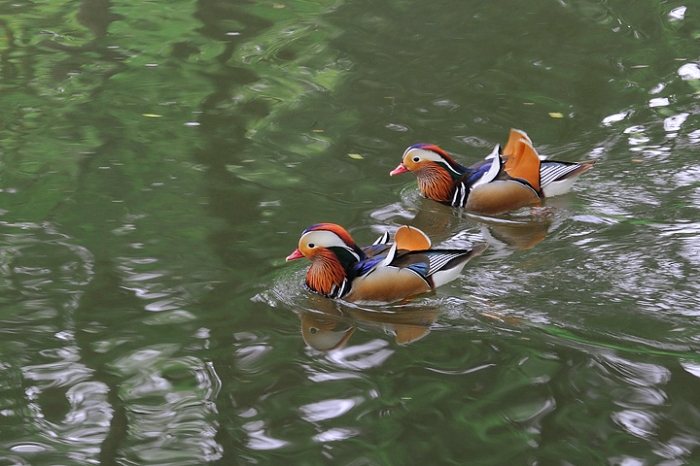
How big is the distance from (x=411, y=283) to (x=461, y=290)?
0.38m

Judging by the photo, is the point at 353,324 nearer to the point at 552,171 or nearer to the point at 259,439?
the point at 259,439

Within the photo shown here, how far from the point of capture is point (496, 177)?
7.65 metres

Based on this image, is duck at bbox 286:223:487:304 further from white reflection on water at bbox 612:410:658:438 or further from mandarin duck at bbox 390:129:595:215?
white reflection on water at bbox 612:410:658:438

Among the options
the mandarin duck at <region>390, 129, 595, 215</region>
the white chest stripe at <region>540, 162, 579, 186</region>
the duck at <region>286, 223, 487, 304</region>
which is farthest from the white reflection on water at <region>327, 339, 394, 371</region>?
the white chest stripe at <region>540, 162, 579, 186</region>

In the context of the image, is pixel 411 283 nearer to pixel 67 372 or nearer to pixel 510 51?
pixel 67 372

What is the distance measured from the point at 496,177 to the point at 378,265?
1.94 m

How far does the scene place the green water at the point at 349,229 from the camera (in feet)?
15.9

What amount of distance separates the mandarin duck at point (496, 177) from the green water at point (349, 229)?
6.1 inches

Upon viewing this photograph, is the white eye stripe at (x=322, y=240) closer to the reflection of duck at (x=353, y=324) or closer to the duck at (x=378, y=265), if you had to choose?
the duck at (x=378, y=265)

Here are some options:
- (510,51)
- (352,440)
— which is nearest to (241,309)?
(352,440)

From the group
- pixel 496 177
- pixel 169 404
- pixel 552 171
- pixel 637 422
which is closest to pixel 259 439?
pixel 169 404

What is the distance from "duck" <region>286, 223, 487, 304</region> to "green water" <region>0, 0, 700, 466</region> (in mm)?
110

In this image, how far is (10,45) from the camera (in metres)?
12.0

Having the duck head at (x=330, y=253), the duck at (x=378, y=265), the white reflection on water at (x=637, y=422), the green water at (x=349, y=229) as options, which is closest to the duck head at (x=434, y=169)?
the green water at (x=349, y=229)
